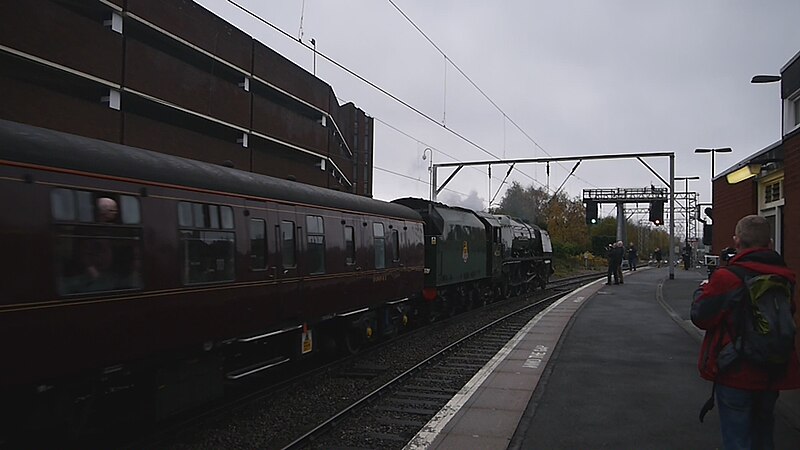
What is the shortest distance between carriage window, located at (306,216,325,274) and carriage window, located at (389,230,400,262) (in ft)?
10.4

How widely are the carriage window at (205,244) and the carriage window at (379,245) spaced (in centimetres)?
472

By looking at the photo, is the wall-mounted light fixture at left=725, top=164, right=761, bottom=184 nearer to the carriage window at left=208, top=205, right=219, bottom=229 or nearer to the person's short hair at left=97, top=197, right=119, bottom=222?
the carriage window at left=208, top=205, right=219, bottom=229

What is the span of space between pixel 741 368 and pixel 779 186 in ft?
31.5

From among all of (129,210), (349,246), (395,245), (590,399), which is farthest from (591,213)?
(129,210)

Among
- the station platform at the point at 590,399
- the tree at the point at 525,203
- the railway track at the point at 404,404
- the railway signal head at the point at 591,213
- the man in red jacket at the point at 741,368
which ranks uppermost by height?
the tree at the point at 525,203

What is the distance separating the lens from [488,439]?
20.9 feet

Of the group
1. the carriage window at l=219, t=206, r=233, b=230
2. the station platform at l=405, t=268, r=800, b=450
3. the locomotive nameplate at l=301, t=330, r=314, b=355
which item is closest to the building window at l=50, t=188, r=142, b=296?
the carriage window at l=219, t=206, r=233, b=230

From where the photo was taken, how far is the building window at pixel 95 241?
5137 mm

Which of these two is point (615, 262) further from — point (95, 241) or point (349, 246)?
point (95, 241)

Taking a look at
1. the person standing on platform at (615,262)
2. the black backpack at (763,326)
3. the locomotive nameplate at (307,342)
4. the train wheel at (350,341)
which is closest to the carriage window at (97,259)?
the locomotive nameplate at (307,342)

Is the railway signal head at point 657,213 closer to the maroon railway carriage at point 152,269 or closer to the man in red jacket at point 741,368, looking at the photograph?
the maroon railway carriage at point 152,269

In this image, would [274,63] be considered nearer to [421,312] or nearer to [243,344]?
[421,312]

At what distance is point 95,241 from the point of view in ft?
17.9

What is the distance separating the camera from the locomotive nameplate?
9.44 m
